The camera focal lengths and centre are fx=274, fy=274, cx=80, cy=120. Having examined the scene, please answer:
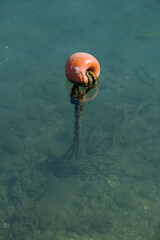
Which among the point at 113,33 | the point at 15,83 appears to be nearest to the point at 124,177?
the point at 15,83

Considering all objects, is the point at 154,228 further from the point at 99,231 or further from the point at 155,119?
the point at 155,119

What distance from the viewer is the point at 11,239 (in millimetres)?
4605

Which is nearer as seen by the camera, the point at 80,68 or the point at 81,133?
the point at 80,68

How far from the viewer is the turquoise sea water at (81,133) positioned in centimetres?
488

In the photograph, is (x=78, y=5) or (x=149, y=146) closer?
(x=149, y=146)

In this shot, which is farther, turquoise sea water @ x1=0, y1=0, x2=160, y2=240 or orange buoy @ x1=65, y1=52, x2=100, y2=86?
turquoise sea water @ x1=0, y1=0, x2=160, y2=240

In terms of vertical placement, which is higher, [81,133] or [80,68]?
[80,68]

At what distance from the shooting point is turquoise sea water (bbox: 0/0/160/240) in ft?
16.0

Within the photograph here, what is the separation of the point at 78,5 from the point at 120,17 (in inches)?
58.6

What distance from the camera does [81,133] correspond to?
5.94 meters

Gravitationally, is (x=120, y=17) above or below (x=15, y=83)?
above

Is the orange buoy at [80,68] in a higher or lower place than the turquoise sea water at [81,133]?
higher

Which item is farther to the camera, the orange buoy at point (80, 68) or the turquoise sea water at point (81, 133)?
the turquoise sea water at point (81, 133)

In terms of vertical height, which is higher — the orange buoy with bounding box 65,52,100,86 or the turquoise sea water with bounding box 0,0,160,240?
the orange buoy with bounding box 65,52,100,86
